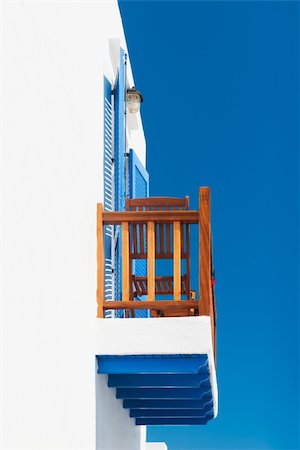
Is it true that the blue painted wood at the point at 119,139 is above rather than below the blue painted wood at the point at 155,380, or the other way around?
above

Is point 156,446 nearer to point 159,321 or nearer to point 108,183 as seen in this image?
point 108,183

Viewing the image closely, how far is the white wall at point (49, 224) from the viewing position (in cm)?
395

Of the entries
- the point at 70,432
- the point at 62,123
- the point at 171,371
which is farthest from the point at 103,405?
the point at 62,123

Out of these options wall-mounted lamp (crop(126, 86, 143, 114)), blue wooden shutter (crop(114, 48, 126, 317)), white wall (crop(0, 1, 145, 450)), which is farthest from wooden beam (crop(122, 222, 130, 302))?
wall-mounted lamp (crop(126, 86, 143, 114))

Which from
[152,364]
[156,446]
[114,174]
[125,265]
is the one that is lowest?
[156,446]

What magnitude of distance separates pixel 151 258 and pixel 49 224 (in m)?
1.49

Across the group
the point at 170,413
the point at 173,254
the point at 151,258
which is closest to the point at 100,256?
the point at 151,258

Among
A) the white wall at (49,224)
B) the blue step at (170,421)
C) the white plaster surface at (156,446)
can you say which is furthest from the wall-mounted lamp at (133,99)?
the white plaster surface at (156,446)

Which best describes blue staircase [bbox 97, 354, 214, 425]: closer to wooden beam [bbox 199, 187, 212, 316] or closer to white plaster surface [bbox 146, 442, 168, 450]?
wooden beam [bbox 199, 187, 212, 316]

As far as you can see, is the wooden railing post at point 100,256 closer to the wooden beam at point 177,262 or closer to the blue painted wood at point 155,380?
the wooden beam at point 177,262

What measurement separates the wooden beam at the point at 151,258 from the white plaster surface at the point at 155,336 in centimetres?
20

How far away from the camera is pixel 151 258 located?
19.8ft

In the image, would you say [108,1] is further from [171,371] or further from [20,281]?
[20,281]

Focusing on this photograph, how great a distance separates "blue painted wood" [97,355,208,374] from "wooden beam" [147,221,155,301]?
1.64ft
